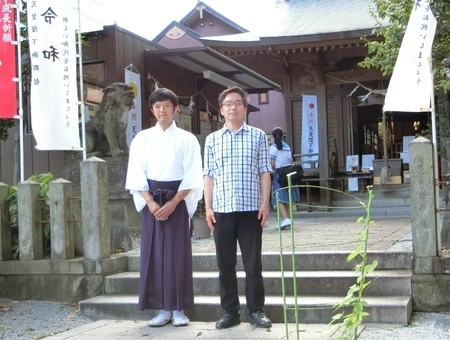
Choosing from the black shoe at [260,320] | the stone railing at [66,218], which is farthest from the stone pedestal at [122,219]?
the black shoe at [260,320]

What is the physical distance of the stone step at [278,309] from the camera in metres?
4.59

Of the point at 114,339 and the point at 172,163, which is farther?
the point at 172,163

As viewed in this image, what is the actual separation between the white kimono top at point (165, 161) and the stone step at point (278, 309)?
97cm

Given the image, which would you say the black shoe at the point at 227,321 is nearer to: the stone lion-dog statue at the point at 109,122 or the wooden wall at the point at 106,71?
the stone lion-dog statue at the point at 109,122

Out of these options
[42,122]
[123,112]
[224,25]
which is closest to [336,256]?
[42,122]

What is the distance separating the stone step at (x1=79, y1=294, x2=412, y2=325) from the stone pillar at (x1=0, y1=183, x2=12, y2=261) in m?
1.37

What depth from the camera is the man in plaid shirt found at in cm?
453

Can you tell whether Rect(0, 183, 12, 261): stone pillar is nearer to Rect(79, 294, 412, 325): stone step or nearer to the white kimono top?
Rect(79, 294, 412, 325): stone step

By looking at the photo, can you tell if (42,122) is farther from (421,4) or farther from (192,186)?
(421,4)

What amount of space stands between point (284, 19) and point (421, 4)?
9494 millimetres

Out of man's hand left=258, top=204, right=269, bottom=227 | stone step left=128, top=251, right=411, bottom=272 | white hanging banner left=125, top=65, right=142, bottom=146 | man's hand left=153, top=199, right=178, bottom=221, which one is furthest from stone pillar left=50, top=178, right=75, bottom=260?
white hanging banner left=125, top=65, right=142, bottom=146

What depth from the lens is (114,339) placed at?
457cm

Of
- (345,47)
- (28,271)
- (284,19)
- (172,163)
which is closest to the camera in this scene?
(172,163)

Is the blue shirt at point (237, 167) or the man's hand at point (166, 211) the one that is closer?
the blue shirt at point (237, 167)
